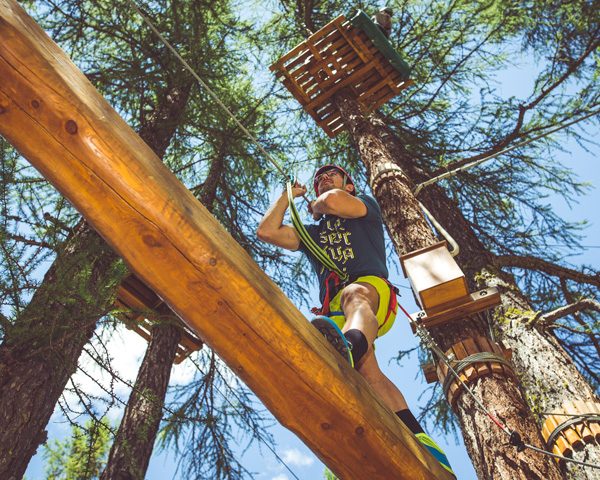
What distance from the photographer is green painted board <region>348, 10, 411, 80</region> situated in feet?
19.9

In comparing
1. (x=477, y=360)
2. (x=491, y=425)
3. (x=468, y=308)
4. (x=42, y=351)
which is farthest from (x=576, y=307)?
(x=42, y=351)

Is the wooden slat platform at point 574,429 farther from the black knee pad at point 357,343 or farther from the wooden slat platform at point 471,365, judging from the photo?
the black knee pad at point 357,343

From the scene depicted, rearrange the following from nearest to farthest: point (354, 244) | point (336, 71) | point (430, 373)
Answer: point (354, 244) < point (430, 373) < point (336, 71)

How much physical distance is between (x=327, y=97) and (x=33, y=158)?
5620 mm

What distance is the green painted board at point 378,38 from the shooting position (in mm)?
6078

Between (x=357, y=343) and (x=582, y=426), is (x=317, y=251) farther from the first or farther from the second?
(x=582, y=426)

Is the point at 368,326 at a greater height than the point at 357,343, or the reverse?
the point at 368,326

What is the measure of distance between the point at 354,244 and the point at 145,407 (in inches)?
170

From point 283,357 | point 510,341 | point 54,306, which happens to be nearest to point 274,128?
point 510,341

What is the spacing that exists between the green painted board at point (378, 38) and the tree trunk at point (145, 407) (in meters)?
4.14

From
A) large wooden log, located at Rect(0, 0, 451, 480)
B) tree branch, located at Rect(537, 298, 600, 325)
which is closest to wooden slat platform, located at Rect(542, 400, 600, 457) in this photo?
tree branch, located at Rect(537, 298, 600, 325)

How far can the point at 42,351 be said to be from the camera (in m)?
2.97

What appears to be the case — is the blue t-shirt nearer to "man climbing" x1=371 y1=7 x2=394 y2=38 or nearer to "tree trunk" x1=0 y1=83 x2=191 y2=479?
"tree trunk" x1=0 y1=83 x2=191 y2=479

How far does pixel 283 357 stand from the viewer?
1662mm
